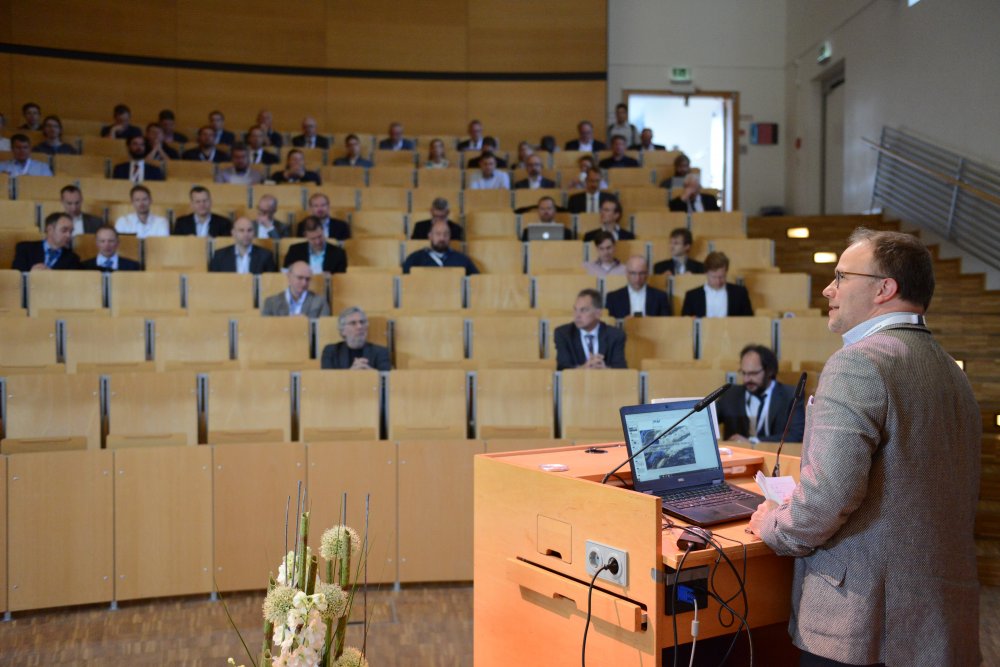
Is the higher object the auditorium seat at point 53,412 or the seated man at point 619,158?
the seated man at point 619,158

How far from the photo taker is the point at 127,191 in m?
6.38

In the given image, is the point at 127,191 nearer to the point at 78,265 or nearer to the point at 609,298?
the point at 78,265

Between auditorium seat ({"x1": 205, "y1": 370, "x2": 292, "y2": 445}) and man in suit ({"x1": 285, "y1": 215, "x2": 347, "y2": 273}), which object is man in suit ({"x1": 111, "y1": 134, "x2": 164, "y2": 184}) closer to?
man in suit ({"x1": 285, "y1": 215, "x2": 347, "y2": 273})

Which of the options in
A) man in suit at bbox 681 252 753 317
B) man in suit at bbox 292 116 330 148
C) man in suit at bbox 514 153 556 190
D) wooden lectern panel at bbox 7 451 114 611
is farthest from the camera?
man in suit at bbox 292 116 330 148

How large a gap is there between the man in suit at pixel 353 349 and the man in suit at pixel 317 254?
1330 mm

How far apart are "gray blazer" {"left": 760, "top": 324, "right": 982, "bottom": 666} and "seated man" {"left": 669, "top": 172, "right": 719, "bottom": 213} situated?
5.50 meters

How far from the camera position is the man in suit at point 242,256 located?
537 cm

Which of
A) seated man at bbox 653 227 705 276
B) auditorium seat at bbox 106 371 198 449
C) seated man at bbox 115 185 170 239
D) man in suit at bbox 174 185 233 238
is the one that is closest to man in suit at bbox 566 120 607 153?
seated man at bbox 653 227 705 276

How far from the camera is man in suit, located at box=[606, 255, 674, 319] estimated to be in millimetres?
5105

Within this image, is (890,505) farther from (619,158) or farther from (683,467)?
(619,158)

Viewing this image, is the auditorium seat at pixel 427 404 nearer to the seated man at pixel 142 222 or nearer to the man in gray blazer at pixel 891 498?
the man in gray blazer at pixel 891 498

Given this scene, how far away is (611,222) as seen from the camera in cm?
610

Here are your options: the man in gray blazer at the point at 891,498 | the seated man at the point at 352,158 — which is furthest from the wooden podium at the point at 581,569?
the seated man at the point at 352,158

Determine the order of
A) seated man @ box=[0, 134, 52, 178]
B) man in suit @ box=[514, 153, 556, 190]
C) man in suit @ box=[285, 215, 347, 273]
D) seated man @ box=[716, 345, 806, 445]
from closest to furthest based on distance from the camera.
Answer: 1. seated man @ box=[716, 345, 806, 445]
2. man in suit @ box=[285, 215, 347, 273]
3. seated man @ box=[0, 134, 52, 178]
4. man in suit @ box=[514, 153, 556, 190]
